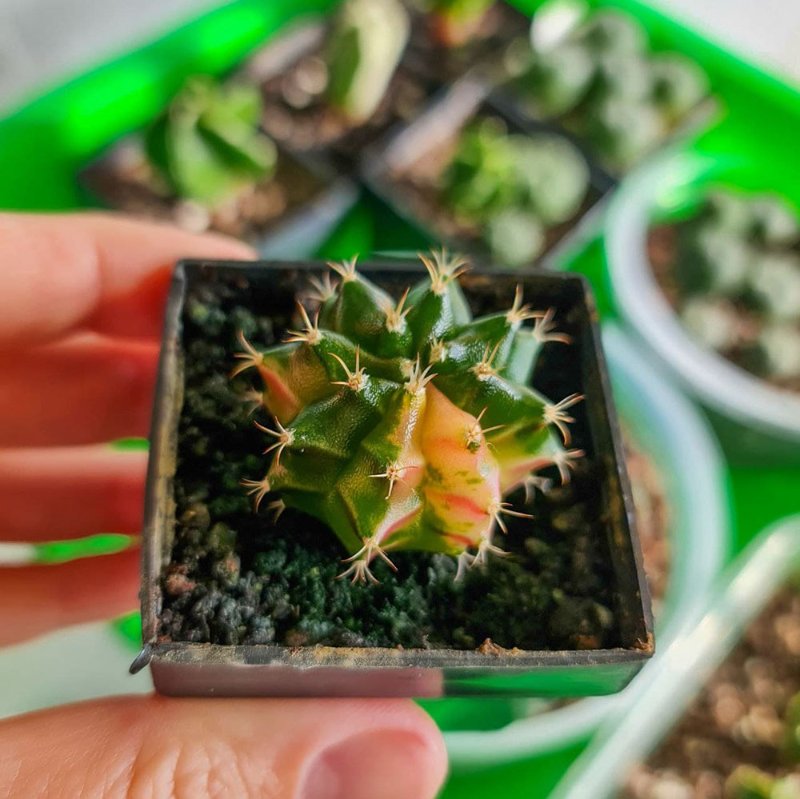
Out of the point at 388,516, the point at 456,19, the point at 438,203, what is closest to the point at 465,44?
the point at 456,19

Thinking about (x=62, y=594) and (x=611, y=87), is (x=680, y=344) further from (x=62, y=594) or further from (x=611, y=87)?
(x=62, y=594)

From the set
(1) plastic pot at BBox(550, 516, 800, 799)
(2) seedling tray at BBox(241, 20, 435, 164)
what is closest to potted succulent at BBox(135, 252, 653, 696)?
(1) plastic pot at BBox(550, 516, 800, 799)

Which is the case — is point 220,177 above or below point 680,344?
below

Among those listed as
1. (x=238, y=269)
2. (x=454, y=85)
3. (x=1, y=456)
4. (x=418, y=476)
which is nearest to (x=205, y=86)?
(x=454, y=85)

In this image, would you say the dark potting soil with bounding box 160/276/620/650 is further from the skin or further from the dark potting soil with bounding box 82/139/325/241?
the dark potting soil with bounding box 82/139/325/241

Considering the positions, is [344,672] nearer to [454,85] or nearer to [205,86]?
[205,86]

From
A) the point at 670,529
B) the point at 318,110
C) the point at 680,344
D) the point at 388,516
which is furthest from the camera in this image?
the point at 318,110
